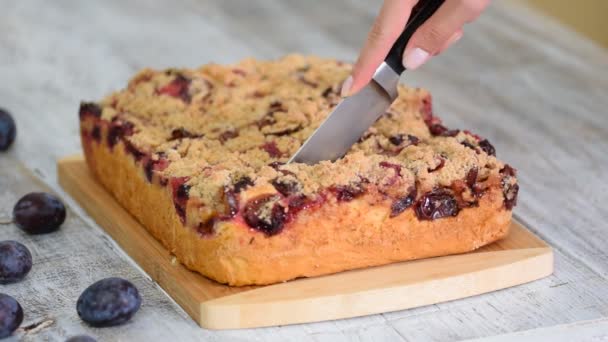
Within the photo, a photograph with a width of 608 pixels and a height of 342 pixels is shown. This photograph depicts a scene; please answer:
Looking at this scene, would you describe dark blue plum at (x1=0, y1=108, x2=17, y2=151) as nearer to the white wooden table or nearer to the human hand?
the white wooden table

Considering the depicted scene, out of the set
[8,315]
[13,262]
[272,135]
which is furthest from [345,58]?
[8,315]

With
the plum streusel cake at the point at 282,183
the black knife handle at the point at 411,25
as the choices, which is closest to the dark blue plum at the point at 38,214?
the plum streusel cake at the point at 282,183

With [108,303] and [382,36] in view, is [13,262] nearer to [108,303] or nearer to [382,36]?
[108,303]

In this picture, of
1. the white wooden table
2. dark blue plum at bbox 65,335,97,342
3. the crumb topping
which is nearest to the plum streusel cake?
the crumb topping

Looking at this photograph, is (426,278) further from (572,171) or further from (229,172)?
(572,171)

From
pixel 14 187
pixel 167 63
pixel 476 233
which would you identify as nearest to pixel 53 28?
pixel 167 63
